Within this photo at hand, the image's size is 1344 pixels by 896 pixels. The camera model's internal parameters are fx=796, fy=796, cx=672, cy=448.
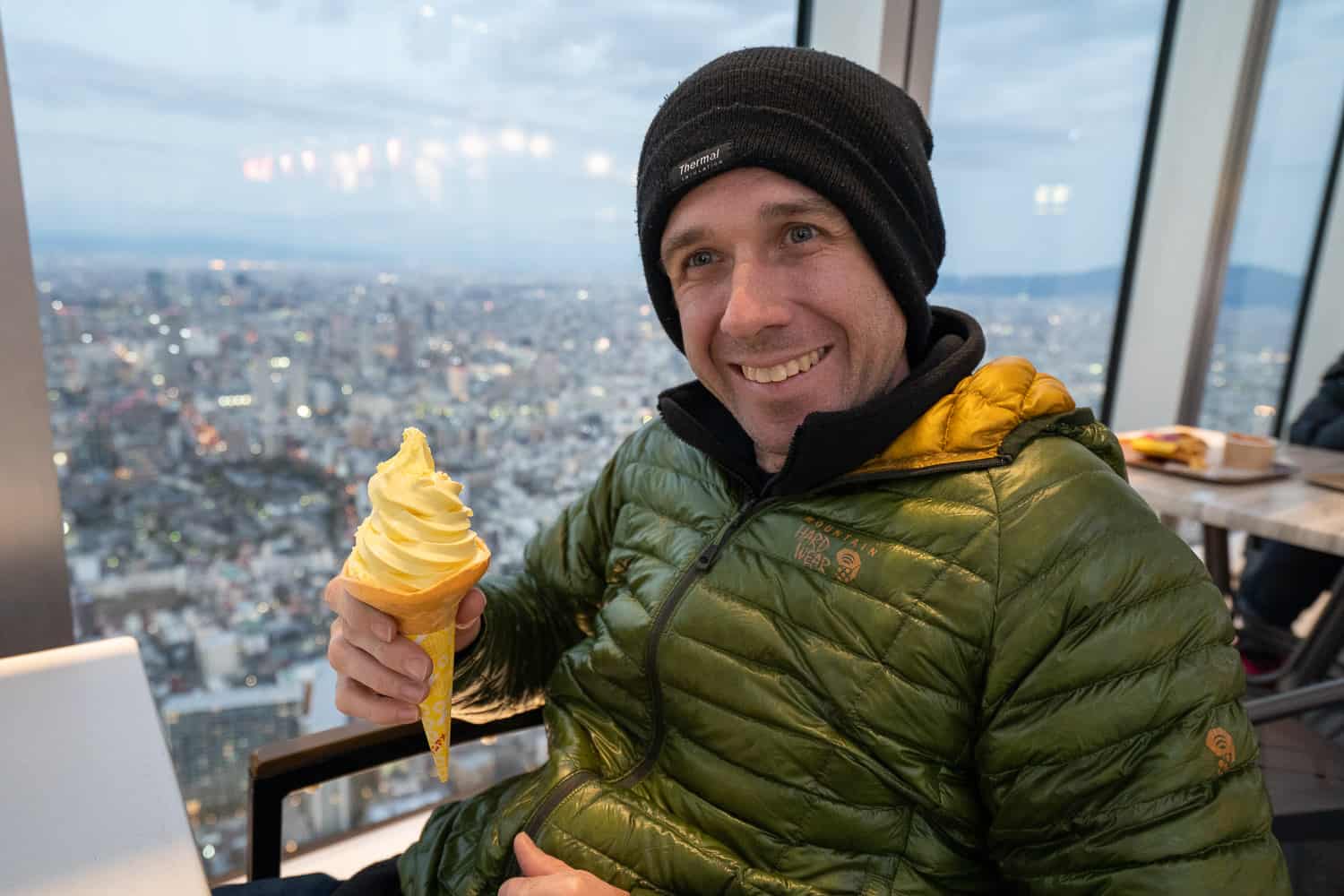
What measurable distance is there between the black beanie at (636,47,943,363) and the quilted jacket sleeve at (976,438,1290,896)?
370 millimetres

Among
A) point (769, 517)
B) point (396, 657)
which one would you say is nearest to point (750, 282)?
point (769, 517)

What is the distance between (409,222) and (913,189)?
1.23 metres

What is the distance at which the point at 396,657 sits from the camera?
3.16 feet

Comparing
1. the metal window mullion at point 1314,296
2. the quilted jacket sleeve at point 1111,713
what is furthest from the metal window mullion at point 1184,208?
the quilted jacket sleeve at point 1111,713

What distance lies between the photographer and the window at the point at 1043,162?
2.83 meters

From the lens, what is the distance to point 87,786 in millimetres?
909

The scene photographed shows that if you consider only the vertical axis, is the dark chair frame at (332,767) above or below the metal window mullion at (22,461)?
below

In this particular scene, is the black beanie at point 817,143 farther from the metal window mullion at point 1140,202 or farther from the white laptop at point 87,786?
the metal window mullion at point 1140,202

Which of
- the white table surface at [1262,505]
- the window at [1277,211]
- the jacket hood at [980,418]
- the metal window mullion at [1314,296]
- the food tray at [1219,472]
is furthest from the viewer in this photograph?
the metal window mullion at [1314,296]

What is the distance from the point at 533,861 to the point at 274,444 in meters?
1.13

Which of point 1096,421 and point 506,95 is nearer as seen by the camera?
point 1096,421

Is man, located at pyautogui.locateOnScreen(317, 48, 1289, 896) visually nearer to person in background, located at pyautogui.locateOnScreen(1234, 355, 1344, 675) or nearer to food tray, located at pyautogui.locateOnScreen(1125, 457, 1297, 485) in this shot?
food tray, located at pyautogui.locateOnScreen(1125, 457, 1297, 485)

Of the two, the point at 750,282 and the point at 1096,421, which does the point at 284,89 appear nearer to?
the point at 750,282

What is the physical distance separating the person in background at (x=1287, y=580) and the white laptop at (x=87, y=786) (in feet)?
9.60
